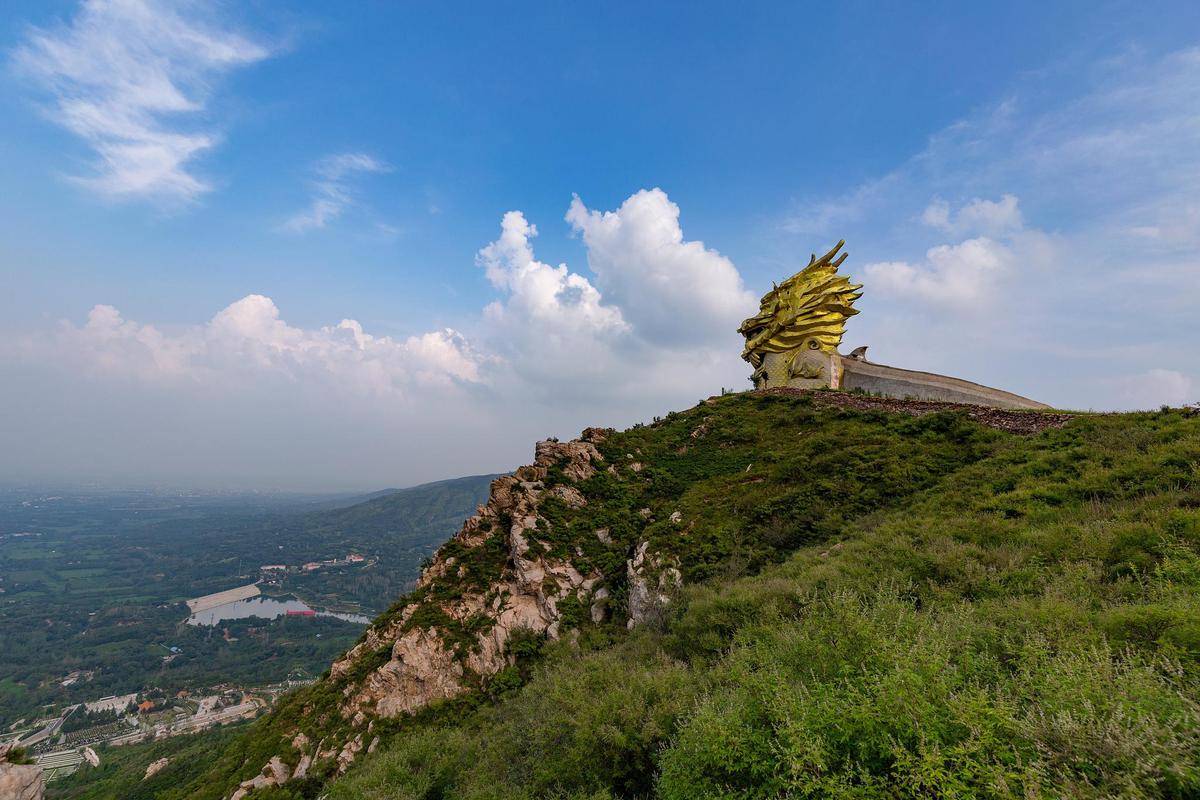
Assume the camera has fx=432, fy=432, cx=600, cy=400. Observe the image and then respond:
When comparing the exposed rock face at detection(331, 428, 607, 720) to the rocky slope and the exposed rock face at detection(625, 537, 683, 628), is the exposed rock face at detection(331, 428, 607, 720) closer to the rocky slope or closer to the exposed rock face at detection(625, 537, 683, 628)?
the rocky slope

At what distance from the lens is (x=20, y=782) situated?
11.4 metres

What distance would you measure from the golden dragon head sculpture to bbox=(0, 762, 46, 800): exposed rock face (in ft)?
106

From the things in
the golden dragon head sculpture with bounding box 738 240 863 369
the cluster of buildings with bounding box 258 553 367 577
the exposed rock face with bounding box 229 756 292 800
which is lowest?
the cluster of buildings with bounding box 258 553 367 577

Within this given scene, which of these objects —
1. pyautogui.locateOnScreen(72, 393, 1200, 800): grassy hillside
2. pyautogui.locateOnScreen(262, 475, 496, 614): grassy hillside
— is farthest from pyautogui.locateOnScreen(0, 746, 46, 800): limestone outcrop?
pyautogui.locateOnScreen(262, 475, 496, 614): grassy hillside

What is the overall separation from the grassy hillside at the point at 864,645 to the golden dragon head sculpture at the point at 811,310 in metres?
8.08

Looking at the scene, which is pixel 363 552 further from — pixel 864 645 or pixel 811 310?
pixel 864 645

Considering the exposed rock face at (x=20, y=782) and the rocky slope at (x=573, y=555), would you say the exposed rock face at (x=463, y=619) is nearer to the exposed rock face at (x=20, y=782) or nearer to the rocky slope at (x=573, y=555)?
the rocky slope at (x=573, y=555)

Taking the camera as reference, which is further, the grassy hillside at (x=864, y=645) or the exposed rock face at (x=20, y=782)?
the exposed rock face at (x=20, y=782)

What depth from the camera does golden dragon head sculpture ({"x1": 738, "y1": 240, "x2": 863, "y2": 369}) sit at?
24.7m

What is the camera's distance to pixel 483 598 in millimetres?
14438

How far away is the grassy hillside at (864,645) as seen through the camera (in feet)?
12.2

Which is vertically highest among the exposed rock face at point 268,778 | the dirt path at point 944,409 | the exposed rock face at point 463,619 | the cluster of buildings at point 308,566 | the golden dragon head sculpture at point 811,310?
the golden dragon head sculpture at point 811,310

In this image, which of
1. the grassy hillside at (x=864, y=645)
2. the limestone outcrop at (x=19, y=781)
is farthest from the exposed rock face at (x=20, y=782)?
the grassy hillside at (x=864, y=645)

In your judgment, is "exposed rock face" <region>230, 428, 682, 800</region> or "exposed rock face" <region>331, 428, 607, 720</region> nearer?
"exposed rock face" <region>230, 428, 682, 800</region>
